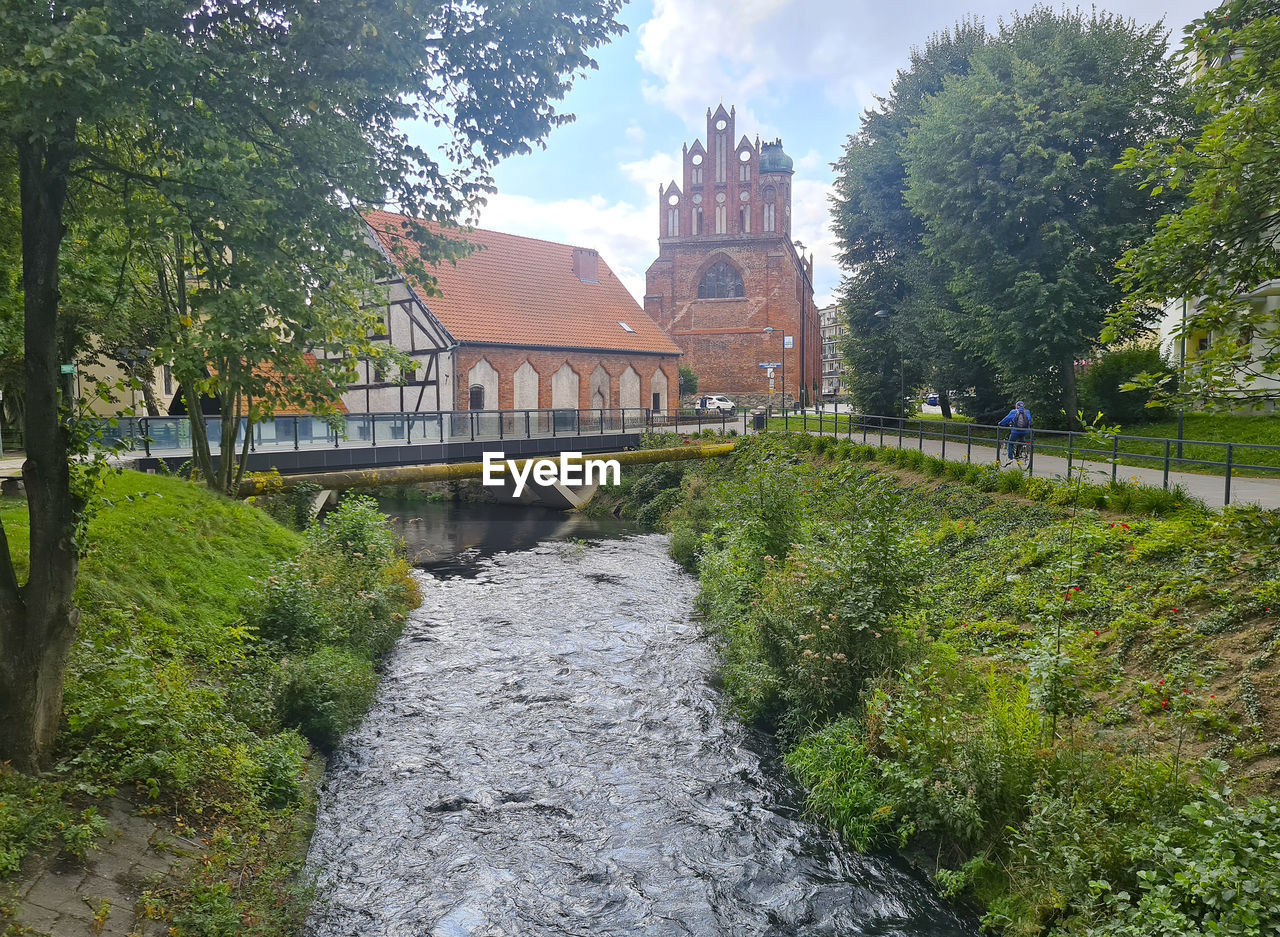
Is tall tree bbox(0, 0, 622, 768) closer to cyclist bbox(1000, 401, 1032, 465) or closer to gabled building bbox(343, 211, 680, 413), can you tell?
cyclist bbox(1000, 401, 1032, 465)

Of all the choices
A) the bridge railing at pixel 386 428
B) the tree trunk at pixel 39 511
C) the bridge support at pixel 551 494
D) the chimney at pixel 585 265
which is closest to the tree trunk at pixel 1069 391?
the bridge railing at pixel 386 428

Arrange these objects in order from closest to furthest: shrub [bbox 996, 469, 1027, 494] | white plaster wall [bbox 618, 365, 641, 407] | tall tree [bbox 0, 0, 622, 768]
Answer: tall tree [bbox 0, 0, 622, 768] < shrub [bbox 996, 469, 1027, 494] < white plaster wall [bbox 618, 365, 641, 407]

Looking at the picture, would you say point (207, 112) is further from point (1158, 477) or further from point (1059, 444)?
point (1059, 444)

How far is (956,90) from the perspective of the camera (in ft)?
75.7

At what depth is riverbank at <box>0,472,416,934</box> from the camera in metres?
5.65

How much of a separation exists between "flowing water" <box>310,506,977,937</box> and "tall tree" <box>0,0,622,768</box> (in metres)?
3.29

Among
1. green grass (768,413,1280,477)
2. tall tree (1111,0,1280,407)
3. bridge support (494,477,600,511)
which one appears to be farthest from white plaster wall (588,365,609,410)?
tall tree (1111,0,1280,407)

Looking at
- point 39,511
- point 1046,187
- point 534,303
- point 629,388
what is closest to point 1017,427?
point 1046,187

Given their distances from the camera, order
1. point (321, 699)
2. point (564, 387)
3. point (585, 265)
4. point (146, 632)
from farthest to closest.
Answer: point (585, 265)
point (564, 387)
point (321, 699)
point (146, 632)

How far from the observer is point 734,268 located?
5753 centimetres

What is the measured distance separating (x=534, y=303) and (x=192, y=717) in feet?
108

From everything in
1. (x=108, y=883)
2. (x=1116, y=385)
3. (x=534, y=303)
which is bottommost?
(x=108, y=883)

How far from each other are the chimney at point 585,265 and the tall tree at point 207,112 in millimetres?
36849

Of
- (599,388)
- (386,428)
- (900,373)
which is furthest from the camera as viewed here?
(599,388)
